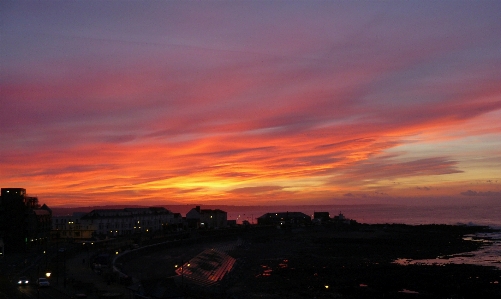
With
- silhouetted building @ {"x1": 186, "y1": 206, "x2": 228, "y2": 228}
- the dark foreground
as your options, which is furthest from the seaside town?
silhouetted building @ {"x1": 186, "y1": 206, "x2": 228, "y2": 228}

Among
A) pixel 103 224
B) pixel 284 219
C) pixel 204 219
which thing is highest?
pixel 204 219

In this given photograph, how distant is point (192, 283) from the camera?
47062 millimetres

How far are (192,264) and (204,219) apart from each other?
81.6m

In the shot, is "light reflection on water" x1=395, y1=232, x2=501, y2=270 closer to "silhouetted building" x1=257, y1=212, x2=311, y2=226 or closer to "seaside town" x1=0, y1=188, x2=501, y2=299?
"seaside town" x1=0, y1=188, x2=501, y2=299

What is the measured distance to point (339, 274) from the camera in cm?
5588

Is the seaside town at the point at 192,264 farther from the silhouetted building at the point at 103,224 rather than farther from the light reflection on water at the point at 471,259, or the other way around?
the light reflection on water at the point at 471,259

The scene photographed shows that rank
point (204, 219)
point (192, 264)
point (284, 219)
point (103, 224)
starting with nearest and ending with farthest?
point (192, 264)
point (103, 224)
point (204, 219)
point (284, 219)

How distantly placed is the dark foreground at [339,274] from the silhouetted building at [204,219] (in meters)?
42.2

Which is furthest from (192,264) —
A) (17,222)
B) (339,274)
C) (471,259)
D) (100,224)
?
(100,224)

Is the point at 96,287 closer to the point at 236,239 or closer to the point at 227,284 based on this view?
the point at 227,284

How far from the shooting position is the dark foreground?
44.8 m

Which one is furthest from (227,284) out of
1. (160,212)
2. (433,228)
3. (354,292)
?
(433,228)

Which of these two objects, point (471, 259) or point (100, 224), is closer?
point (471, 259)

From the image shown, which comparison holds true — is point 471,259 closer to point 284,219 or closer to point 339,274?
point 339,274
